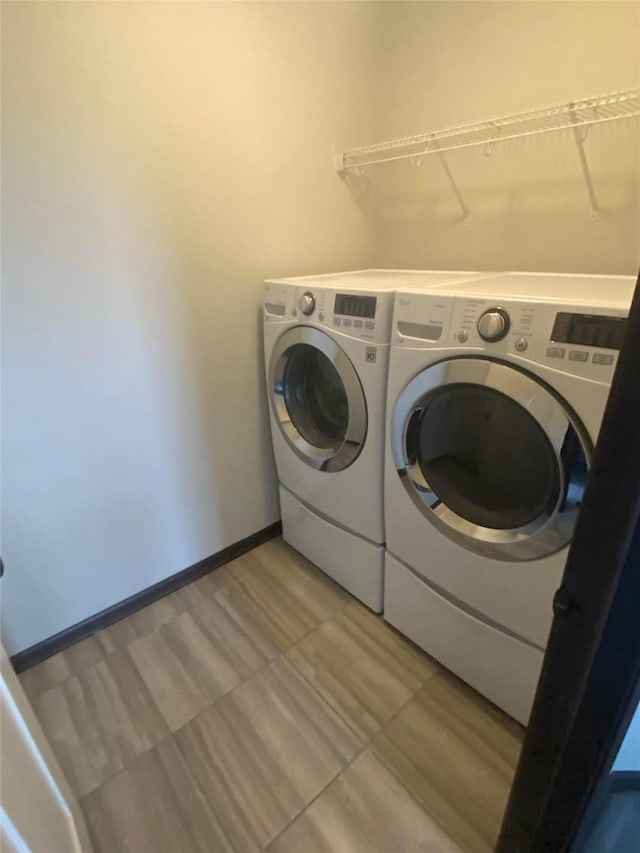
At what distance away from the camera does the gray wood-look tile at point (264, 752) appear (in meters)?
1.04

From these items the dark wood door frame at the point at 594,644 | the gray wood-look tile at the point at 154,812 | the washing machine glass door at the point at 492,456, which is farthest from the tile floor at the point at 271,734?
the washing machine glass door at the point at 492,456

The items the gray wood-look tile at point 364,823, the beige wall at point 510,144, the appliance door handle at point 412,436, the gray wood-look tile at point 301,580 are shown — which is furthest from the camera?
the gray wood-look tile at point 301,580

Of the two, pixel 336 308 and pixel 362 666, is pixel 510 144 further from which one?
pixel 362 666

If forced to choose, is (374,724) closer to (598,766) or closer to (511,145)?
(598,766)

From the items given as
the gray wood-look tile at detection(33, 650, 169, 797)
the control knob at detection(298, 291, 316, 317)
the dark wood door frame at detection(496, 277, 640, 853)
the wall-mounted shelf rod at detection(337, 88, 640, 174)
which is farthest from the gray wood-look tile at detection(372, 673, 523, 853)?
the wall-mounted shelf rod at detection(337, 88, 640, 174)

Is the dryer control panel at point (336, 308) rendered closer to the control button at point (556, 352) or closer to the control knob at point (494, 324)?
the control knob at point (494, 324)

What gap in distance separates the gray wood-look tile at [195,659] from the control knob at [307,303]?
1.09 metres

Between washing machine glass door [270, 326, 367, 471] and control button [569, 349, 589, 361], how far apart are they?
54 cm

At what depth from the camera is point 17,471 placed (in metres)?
1.22

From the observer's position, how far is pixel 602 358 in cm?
76

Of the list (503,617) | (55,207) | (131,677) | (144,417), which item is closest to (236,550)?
(131,677)

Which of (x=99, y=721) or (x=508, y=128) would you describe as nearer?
(x=99, y=721)

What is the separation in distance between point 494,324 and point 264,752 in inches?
47.8

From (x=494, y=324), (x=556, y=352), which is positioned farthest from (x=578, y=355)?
(x=494, y=324)
